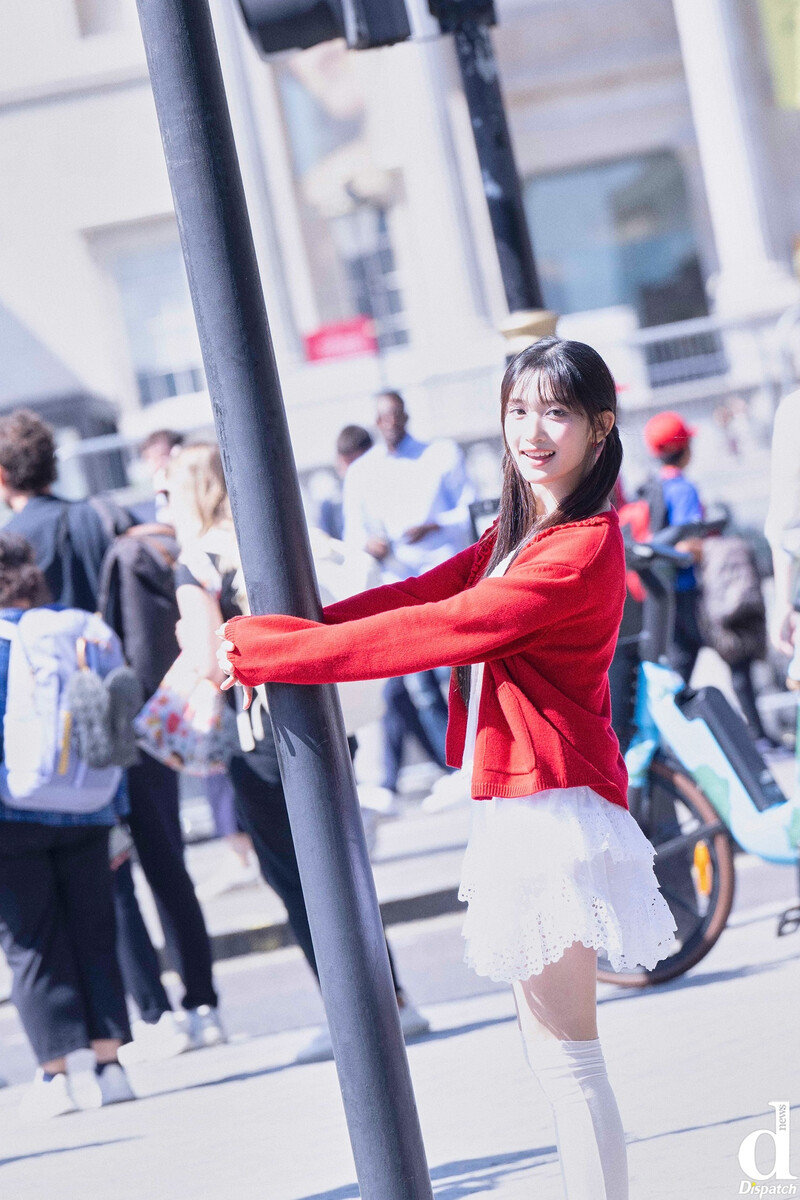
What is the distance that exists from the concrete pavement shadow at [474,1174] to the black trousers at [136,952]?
1.71m

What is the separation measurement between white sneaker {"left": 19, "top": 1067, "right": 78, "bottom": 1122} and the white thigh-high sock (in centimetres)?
255

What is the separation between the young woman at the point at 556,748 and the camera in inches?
102

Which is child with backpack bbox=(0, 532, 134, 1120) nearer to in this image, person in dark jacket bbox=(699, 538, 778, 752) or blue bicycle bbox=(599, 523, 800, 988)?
blue bicycle bbox=(599, 523, 800, 988)

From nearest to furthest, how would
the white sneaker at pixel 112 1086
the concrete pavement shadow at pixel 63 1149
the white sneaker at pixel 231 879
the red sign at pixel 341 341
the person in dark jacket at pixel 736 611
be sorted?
1. the concrete pavement shadow at pixel 63 1149
2. the white sneaker at pixel 112 1086
3. the white sneaker at pixel 231 879
4. the person in dark jacket at pixel 736 611
5. the red sign at pixel 341 341

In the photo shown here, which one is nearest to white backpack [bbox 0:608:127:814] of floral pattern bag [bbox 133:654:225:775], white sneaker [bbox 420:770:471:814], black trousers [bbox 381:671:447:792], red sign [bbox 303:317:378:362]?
floral pattern bag [bbox 133:654:225:775]

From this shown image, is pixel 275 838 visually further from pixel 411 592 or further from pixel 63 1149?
pixel 411 592

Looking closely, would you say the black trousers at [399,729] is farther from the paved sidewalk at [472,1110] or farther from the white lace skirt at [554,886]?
the white lace skirt at [554,886]

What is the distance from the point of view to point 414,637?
257 centimetres

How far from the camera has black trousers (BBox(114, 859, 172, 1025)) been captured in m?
5.34

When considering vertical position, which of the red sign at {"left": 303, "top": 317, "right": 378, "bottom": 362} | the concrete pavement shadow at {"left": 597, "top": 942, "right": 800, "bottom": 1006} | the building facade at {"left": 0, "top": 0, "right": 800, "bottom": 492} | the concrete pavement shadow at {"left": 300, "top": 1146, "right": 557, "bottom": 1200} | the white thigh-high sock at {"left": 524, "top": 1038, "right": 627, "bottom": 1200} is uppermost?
the building facade at {"left": 0, "top": 0, "right": 800, "bottom": 492}

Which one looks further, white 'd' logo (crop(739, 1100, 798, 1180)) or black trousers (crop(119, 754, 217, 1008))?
black trousers (crop(119, 754, 217, 1008))

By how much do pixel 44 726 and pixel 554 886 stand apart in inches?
102

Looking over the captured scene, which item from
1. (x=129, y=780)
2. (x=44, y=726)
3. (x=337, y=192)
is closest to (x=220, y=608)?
(x=44, y=726)

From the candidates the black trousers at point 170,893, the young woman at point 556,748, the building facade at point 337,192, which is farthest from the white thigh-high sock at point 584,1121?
the building facade at point 337,192
